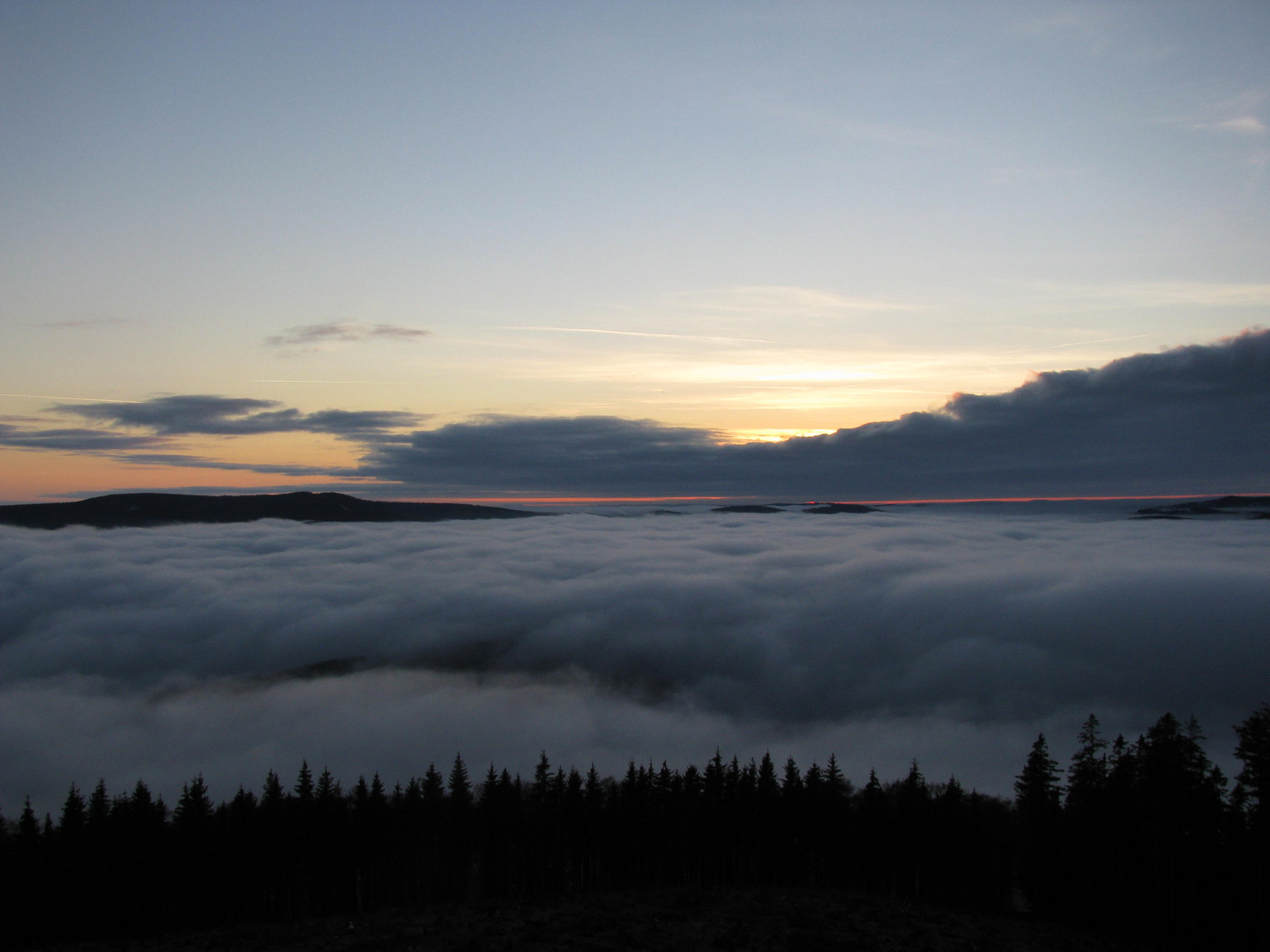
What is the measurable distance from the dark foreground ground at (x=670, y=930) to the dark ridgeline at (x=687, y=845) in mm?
5781

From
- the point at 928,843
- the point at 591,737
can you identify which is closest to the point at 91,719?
the point at 591,737

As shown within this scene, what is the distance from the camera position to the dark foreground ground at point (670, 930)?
38.9m

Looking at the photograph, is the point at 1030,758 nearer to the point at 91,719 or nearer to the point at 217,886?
the point at 217,886

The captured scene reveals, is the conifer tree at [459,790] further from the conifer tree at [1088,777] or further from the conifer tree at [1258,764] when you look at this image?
the conifer tree at [1258,764]

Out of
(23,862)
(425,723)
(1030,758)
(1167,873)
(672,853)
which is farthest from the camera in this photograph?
(425,723)

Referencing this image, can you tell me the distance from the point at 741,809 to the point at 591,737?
108898mm

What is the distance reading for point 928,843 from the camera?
59500 mm

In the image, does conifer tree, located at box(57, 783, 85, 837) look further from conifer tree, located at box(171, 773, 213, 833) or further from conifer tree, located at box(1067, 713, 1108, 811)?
conifer tree, located at box(1067, 713, 1108, 811)

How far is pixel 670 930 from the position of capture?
1623 inches

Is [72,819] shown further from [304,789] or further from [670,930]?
[670,930]

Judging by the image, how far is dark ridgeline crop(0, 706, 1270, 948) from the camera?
151ft

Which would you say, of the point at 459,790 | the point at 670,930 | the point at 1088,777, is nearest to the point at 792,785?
the point at 1088,777

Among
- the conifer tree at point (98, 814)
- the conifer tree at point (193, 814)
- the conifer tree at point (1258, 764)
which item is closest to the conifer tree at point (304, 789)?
the conifer tree at point (193, 814)

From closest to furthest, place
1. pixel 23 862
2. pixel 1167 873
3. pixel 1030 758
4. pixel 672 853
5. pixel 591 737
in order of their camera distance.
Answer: pixel 1167 873
pixel 23 862
pixel 1030 758
pixel 672 853
pixel 591 737
